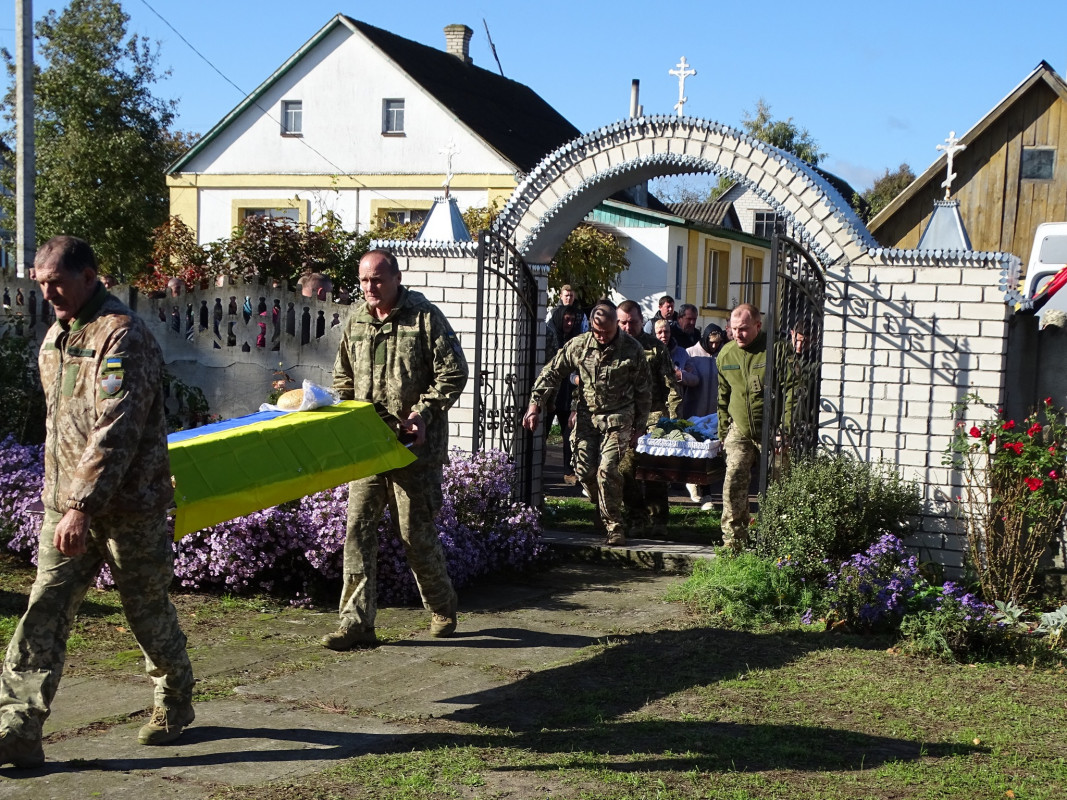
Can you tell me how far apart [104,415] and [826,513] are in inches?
182

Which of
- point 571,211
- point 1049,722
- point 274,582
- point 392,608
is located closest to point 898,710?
point 1049,722

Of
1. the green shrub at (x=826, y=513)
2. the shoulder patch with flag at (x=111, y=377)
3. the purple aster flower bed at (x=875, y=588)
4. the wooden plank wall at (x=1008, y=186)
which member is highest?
the wooden plank wall at (x=1008, y=186)

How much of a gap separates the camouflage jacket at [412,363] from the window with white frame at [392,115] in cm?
2402

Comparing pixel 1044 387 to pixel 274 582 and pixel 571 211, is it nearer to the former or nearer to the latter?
pixel 571 211

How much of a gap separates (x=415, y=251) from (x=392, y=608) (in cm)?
333

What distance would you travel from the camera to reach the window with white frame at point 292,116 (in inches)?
1214

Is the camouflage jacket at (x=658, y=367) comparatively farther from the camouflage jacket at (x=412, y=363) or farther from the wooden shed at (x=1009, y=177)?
the wooden shed at (x=1009, y=177)

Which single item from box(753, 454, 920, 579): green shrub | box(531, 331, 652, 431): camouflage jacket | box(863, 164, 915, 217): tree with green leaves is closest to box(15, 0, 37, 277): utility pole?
box(531, 331, 652, 431): camouflage jacket

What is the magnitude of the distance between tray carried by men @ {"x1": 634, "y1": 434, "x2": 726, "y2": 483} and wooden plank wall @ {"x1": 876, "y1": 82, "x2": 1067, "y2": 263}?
1314 centimetres

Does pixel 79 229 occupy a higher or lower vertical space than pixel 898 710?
higher

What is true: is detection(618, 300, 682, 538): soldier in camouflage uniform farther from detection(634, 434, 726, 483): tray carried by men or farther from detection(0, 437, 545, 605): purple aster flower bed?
detection(0, 437, 545, 605): purple aster flower bed

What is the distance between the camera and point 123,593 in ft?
16.7

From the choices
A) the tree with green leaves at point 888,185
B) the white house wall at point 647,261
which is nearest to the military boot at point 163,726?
the white house wall at point 647,261

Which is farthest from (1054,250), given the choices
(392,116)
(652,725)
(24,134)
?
(392,116)
